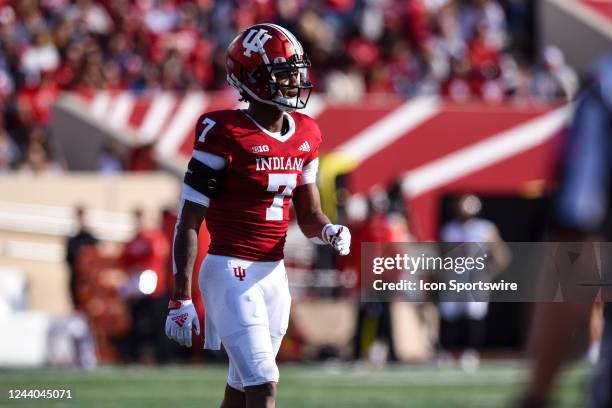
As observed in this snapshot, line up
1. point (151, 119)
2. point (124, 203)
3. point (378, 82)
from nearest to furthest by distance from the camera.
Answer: point (124, 203) → point (151, 119) → point (378, 82)

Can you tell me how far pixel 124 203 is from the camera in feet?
53.5

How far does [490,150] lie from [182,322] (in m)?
13.6

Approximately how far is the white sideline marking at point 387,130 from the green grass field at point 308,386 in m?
4.60

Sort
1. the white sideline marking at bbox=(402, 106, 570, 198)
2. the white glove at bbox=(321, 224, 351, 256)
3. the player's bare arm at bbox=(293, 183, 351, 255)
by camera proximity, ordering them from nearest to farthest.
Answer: the white glove at bbox=(321, 224, 351, 256) → the player's bare arm at bbox=(293, 183, 351, 255) → the white sideline marking at bbox=(402, 106, 570, 198)

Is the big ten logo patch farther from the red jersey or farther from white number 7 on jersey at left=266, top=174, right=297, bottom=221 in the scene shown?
white number 7 on jersey at left=266, top=174, right=297, bottom=221

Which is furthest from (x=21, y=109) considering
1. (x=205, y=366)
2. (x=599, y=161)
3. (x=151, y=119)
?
(x=599, y=161)

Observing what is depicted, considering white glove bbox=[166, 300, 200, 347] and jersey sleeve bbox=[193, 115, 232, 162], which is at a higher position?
jersey sleeve bbox=[193, 115, 232, 162]

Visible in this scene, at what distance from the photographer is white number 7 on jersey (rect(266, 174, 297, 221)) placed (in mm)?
5578

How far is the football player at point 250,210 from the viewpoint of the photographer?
5.38 metres

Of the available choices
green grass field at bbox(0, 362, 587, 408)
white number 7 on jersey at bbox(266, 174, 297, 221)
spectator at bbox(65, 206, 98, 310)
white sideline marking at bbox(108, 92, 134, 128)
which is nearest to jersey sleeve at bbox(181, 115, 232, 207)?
white number 7 on jersey at bbox(266, 174, 297, 221)

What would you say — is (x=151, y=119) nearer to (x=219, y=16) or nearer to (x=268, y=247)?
(x=219, y=16)

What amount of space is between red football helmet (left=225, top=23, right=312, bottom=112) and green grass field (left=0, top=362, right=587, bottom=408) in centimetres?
411

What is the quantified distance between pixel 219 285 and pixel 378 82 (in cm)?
1402

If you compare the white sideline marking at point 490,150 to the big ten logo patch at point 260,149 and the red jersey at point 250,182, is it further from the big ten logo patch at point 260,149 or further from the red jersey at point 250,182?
the big ten logo patch at point 260,149
